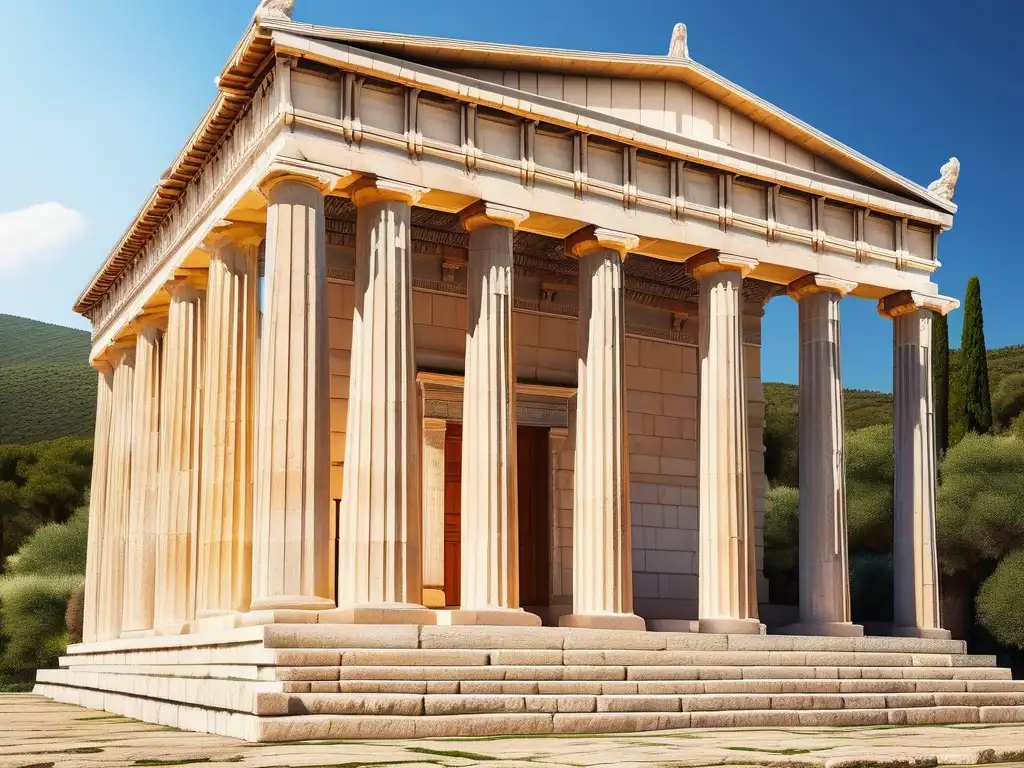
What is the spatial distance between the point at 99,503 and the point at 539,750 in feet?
80.0

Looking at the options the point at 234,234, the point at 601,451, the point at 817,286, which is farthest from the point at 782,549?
the point at 234,234

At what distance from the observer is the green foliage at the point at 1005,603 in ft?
123

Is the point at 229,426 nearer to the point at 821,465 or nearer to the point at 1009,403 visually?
the point at 821,465

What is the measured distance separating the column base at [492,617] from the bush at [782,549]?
16493 mm

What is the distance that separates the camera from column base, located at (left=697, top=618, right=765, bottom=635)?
79.4 ft

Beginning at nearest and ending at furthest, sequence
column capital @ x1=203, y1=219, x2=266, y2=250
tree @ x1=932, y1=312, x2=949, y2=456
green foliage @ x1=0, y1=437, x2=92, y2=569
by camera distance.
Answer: column capital @ x1=203, y1=219, x2=266, y2=250 < tree @ x1=932, y1=312, x2=949, y2=456 < green foliage @ x1=0, y1=437, x2=92, y2=569

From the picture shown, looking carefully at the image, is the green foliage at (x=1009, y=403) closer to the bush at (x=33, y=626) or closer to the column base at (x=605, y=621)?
the bush at (x=33, y=626)

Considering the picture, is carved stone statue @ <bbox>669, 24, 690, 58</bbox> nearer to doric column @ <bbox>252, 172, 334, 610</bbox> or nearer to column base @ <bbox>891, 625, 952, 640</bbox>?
doric column @ <bbox>252, 172, 334, 610</bbox>

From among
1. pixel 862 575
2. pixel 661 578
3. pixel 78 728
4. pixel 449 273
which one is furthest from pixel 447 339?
pixel 862 575

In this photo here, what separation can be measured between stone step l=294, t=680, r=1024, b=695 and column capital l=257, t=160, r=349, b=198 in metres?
8.50

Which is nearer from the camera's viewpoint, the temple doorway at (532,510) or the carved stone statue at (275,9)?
the carved stone statue at (275,9)

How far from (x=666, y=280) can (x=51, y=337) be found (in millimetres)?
128941

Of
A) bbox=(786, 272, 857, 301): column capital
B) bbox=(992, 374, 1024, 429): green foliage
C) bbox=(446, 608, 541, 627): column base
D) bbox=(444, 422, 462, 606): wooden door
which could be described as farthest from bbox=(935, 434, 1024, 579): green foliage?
bbox=(992, 374, 1024, 429): green foliage

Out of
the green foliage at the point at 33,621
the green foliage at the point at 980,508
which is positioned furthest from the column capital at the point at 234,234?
the green foliage at the point at 33,621
